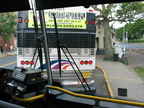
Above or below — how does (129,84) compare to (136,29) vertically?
below

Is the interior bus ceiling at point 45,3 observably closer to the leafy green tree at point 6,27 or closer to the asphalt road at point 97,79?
the leafy green tree at point 6,27

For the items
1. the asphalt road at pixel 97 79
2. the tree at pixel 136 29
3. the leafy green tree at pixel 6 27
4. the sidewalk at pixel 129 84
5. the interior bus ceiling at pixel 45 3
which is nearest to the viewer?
the interior bus ceiling at pixel 45 3

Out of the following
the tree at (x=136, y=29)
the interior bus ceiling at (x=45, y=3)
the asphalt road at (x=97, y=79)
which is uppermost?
the interior bus ceiling at (x=45, y=3)

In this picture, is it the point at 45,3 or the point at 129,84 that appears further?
the point at 129,84

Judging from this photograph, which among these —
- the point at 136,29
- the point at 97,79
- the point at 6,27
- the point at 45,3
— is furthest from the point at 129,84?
the point at 6,27

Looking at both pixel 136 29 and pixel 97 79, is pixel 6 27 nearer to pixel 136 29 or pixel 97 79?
pixel 97 79

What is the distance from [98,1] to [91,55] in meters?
2.75

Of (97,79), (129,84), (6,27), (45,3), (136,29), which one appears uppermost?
(6,27)

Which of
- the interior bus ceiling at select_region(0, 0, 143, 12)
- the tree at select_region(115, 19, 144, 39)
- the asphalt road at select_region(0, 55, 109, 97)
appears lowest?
the asphalt road at select_region(0, 55, 109, 97)

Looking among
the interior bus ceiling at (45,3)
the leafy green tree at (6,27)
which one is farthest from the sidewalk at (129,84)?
the leafy green tree at (6,27)

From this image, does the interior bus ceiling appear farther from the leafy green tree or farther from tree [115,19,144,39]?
the leafy green tree

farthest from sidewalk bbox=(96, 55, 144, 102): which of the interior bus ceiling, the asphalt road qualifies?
the interior bus ceiling

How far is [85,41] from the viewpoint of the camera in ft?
14.5

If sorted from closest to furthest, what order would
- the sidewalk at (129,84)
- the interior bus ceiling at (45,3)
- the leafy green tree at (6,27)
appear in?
the interior bus ceiling at (45,3)
the sidewalk at (129,84)
the leafy green tree at (6,27)
